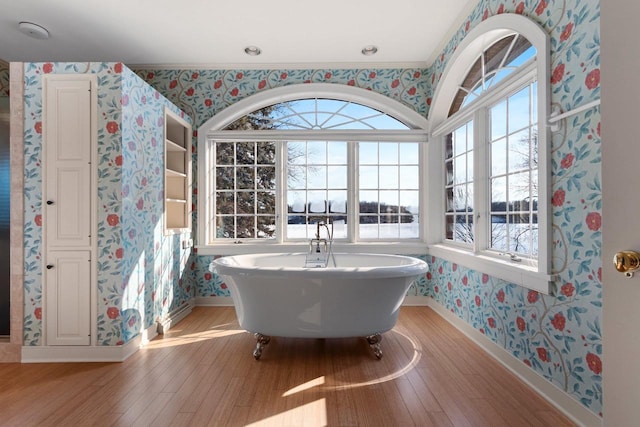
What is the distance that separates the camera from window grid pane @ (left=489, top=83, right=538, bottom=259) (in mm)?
2197

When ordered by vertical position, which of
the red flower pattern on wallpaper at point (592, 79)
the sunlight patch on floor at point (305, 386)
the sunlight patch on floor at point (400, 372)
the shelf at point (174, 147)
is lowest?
the sunlight patch on floor at point (305, 386)

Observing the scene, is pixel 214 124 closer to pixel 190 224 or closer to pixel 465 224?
pixel 190 224

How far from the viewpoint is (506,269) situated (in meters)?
2.23

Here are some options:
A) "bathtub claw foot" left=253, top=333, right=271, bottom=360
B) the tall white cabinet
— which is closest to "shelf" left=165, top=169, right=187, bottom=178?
the tall white cabinet

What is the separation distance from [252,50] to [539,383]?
3.46 m

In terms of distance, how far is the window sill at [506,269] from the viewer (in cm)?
190

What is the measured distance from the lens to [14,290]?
2.37 meters

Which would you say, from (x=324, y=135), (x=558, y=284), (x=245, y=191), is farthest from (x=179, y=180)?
(x=558, y=284)

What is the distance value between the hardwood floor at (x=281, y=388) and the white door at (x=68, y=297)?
20 centimetres

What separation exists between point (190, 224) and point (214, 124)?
3.59ft

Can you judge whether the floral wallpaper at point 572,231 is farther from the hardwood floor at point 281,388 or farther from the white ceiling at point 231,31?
the white ceiling at point 231,31

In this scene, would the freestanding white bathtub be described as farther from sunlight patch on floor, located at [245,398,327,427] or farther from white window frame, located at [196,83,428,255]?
white window frame, located at [196,83,428,255]

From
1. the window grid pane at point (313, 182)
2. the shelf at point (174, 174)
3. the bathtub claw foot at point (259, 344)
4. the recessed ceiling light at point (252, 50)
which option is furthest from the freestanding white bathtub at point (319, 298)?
the recessed ceiling light at point (252, 50)

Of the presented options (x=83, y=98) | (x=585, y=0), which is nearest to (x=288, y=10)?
(x=83, y=98)
